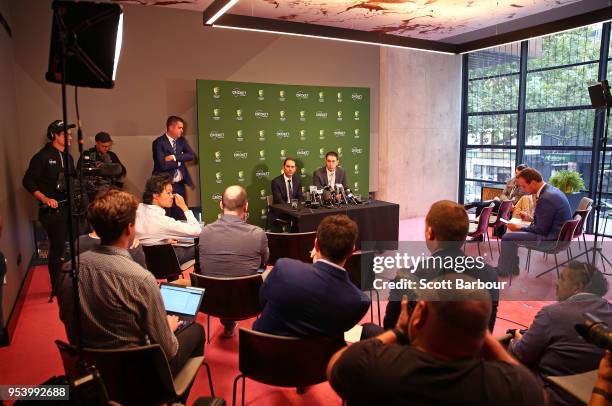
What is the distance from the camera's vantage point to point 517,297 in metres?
4.27

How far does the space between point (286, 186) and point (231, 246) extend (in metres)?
3.20

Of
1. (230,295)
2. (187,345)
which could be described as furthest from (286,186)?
(187,345)

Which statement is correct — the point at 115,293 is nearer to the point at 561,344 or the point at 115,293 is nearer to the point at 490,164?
the point at 561,344

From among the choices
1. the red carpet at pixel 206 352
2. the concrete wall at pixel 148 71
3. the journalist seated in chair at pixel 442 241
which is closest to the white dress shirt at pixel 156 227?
the red carpet at pixel 206 352

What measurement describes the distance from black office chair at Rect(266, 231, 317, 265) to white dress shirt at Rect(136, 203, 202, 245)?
67 centimetres

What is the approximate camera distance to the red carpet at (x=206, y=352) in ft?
8.58

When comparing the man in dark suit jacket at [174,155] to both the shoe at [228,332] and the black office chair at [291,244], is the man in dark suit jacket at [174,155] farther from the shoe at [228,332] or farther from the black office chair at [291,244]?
the shoe at [228,332]

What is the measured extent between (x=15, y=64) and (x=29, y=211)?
1780 mm

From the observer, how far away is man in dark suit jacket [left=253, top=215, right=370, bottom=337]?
1912mm

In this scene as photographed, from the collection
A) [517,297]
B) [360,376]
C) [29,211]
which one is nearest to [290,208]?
[517,297]

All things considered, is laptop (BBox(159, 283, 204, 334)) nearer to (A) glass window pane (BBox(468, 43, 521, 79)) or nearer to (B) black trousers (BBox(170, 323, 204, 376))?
(B) black trousers (BBox(170, 323, 204, 376))

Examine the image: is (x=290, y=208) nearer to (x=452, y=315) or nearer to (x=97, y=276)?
(x=97, y=276)

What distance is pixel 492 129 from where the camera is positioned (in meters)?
8.30

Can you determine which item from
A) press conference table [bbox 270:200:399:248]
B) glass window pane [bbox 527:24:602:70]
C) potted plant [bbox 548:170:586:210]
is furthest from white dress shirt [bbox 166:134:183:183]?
glass window pane [bbox 527:24:602:70]
